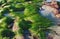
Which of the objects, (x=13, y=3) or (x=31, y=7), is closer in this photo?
(x=31, y=7)

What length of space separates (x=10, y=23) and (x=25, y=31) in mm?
802

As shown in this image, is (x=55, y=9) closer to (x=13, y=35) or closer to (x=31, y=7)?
(x=31, y=7)

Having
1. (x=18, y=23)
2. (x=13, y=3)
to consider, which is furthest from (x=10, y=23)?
(x=13, y=3)

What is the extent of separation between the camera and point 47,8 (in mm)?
9273

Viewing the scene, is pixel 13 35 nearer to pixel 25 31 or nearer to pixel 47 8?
pixel 25 31

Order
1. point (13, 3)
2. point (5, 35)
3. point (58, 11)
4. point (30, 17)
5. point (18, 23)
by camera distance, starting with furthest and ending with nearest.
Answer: point (13, 3) → point (58, 11) → point (30, 17) → point (18, 23) → point (5, 35)

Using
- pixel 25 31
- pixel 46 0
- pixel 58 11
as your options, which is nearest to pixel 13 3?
pixel 46 0

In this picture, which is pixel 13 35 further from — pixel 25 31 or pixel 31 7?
pixel 31 7

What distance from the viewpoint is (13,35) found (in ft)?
22.5

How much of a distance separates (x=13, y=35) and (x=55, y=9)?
2.78 meters

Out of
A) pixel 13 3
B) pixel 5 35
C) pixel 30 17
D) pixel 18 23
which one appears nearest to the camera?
pixel 5 35

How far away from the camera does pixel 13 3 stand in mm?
10125

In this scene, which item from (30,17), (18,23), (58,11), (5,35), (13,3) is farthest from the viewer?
(13,3)

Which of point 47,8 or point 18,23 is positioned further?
point 47,8
